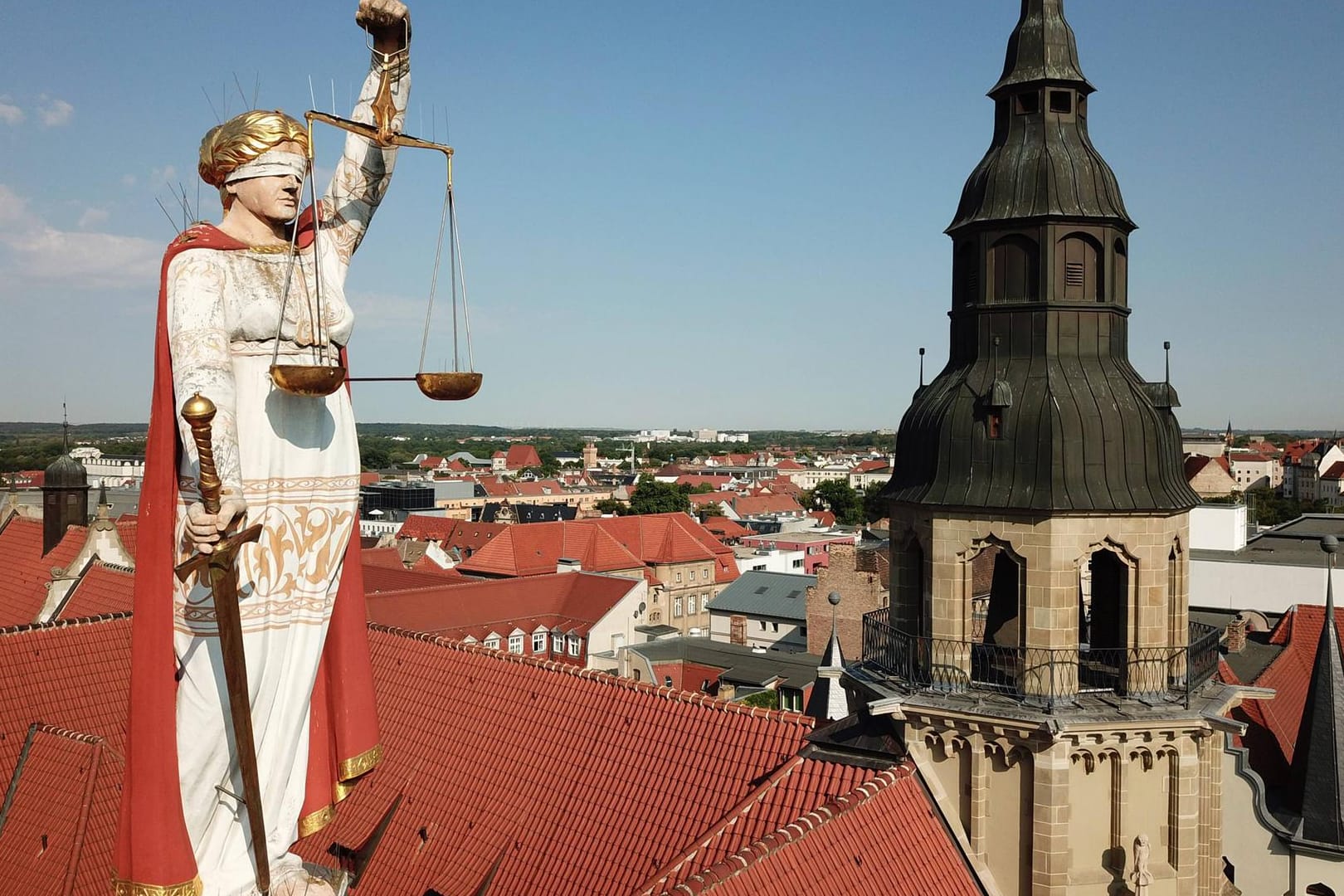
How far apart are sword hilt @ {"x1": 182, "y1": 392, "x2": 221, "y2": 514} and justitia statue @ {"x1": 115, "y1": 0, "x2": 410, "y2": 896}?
276 mm

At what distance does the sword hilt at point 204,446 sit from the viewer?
406 cm

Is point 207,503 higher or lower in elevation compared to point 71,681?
higher

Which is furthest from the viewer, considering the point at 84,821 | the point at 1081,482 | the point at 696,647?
the point at 696,647

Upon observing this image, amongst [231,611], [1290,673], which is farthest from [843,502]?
[231,611]

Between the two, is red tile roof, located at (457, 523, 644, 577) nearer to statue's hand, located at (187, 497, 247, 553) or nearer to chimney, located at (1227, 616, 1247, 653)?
chimney, located at (1227, 616, 1247, 653)

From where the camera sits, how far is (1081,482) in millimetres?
11406

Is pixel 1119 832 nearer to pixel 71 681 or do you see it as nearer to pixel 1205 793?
pixel 1205 793

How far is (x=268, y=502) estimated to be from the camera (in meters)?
4.91

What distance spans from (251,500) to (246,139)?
160 cm

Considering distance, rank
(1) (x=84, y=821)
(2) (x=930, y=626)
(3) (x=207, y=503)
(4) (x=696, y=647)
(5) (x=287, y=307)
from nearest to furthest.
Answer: (3) (x=207, y=503) → (5) (x=287, y=307) → (2) (x=930, y=626) → (1) (x=84, y=821) → (4) (x=696, y=647)

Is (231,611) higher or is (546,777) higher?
(231,611)

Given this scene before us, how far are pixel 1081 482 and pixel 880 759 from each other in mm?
3704

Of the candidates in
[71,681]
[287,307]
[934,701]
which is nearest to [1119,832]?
[934,701]

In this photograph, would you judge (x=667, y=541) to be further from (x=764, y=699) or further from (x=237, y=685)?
(x=237, y=685)
